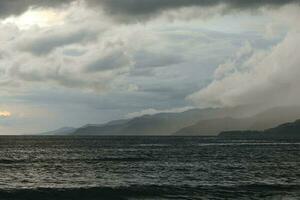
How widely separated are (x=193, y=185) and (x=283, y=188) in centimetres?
1035

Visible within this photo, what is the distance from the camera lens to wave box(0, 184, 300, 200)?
155 feet

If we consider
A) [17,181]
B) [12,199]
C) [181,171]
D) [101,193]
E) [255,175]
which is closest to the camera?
[12,199]

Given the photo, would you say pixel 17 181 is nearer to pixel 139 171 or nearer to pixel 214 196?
pixel 139 171

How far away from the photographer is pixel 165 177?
6347 cm

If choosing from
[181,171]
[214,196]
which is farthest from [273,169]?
[214,196]

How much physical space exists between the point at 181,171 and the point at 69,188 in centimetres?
2408

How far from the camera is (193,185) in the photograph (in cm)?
5466

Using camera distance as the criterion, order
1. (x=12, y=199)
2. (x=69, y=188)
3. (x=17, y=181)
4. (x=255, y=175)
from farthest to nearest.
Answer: (x=255, y=175), (x=17, y=181), (x=69, y=188), (x=12, y=199)

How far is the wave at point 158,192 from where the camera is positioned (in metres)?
47.1

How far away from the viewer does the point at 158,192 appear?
4981cm

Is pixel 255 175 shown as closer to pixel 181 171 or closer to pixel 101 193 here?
pixel 181 171

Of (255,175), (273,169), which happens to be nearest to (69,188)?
(255,175)

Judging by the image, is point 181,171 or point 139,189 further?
point 181,171

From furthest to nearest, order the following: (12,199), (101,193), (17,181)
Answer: (17,181)
(101,193)
(12,199)
